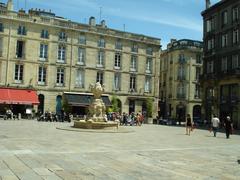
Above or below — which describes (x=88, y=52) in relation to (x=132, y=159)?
above

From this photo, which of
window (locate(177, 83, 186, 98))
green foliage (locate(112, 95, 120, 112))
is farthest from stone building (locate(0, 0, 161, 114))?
window (locate(177, 83, 186, 98))

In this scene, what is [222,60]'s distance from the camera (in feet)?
148

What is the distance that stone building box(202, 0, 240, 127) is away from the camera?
41.9 metres

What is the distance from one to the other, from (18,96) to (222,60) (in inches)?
932

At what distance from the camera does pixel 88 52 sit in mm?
49312

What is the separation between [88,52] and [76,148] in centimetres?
3615

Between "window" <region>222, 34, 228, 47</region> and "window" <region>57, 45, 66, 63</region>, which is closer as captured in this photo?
"window" <region>222, 34, 228, 47</region>

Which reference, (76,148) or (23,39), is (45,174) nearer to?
(76,148)

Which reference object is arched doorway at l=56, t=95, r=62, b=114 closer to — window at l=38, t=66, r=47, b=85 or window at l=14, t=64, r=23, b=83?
window at l=38, t=66, r=47, b=85

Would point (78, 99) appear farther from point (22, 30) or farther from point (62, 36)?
Answer: point (22, 30)

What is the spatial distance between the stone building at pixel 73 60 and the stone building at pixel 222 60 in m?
8.72

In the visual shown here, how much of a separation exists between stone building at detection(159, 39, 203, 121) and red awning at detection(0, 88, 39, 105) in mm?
27713

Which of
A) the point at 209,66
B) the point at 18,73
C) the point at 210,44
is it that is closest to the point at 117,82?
the point at 209,66

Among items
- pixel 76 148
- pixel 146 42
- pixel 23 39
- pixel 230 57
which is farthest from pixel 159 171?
pixel 146 42
